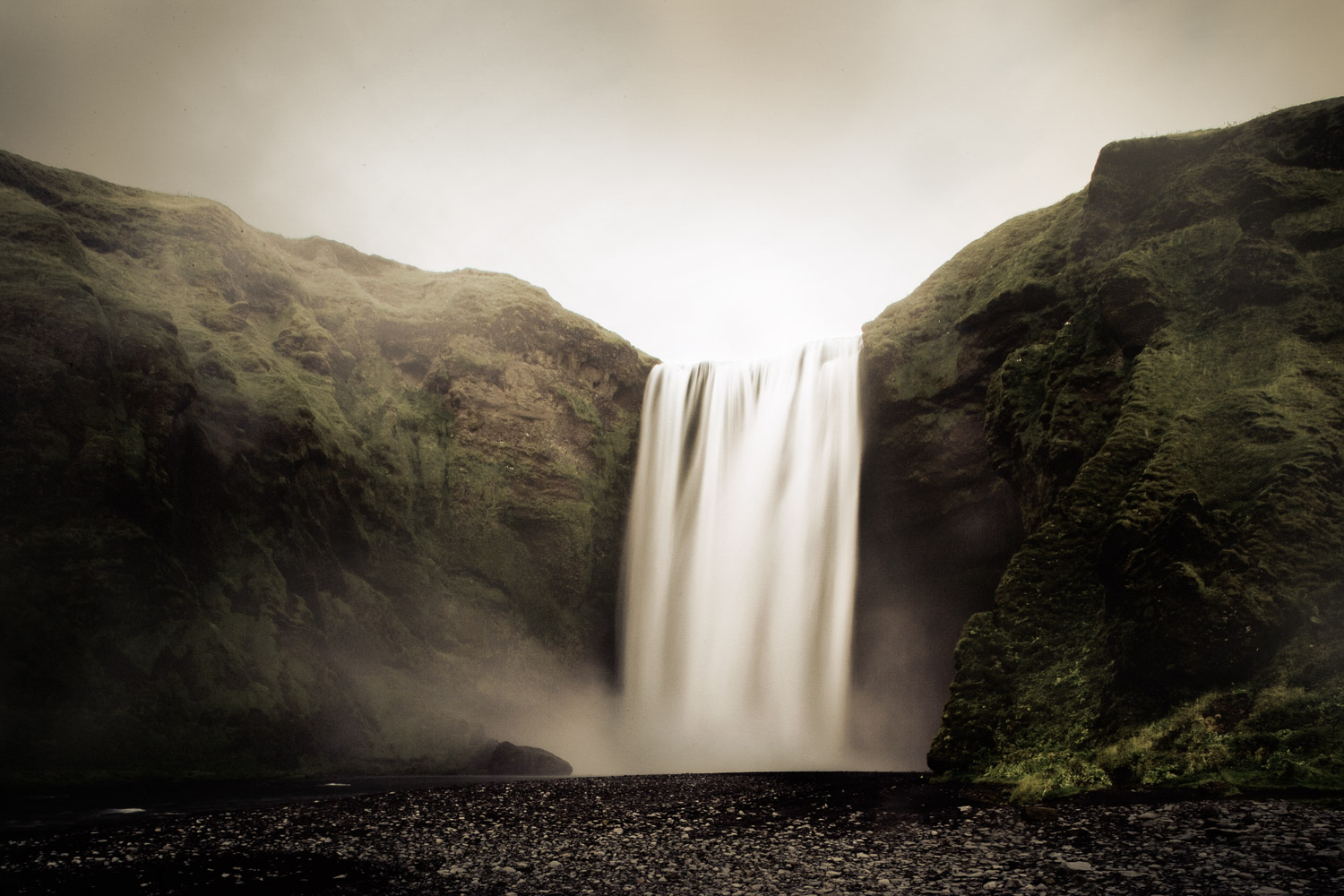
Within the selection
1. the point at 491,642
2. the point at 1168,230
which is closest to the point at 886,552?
the point at 1168,230

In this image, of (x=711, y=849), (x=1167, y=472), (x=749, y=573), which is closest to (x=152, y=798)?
(x=711, y=849)

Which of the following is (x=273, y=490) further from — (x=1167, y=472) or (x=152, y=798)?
(x=1167, y=472)

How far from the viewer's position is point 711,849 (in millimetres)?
8727

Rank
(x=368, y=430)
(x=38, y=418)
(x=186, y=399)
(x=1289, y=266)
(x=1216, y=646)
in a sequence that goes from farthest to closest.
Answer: (x=368, y=430)
(x=186, y=399)
(x=38, y=418)
(x=1289, y=266)
(x=1216, y=646)

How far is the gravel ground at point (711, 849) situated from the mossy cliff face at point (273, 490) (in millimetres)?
6812

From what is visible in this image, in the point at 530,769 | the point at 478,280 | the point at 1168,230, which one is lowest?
the point at 530,769

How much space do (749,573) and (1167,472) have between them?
15.5m

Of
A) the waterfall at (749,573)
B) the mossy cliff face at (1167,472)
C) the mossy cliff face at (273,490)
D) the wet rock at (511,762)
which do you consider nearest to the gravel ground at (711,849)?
the mossy cliff face at (1167,472)

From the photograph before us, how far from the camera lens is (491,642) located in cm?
2722

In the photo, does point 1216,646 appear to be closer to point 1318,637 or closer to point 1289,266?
point 1318,637

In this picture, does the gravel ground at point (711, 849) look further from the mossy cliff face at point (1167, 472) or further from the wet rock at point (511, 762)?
the wet rock at point (511, 762)

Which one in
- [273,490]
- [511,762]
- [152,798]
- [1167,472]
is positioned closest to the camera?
[152,798]

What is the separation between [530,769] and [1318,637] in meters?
19.0

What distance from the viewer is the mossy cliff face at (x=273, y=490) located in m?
16.8
